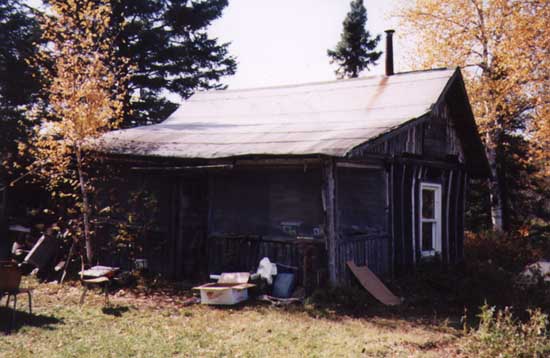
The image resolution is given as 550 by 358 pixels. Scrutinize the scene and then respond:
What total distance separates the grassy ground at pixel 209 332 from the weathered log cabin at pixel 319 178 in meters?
1.83

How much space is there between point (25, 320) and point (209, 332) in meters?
3.17

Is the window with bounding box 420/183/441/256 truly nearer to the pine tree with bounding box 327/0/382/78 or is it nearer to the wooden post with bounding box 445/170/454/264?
the wooden post with bounding box 445/170/454/264

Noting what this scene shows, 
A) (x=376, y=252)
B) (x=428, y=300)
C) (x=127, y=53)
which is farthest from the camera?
(x=127, y=53)

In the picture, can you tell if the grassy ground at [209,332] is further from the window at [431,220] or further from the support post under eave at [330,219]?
the window at [431,220]

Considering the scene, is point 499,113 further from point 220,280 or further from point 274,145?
point 220,280

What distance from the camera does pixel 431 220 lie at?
44.4ft

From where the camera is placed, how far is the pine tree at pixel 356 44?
1222 inches

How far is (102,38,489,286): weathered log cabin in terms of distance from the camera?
1034 cm

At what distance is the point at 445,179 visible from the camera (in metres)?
14.1

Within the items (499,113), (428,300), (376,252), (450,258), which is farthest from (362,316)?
(499,113)

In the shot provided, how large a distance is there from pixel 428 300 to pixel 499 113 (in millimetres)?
10126

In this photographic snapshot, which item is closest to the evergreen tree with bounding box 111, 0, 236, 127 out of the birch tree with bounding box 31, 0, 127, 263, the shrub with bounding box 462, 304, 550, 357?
the birch tree with bounding box 31, 0, 127, 263

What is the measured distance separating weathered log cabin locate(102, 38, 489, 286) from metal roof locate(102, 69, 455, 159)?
5 cm

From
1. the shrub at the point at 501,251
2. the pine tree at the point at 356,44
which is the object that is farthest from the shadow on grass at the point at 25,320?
the pine tree at the point at 356,44
